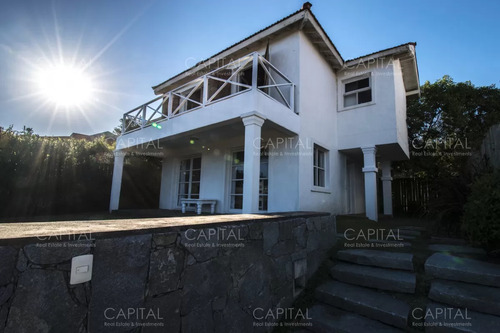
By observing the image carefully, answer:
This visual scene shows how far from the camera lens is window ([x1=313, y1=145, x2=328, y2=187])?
6590 mm

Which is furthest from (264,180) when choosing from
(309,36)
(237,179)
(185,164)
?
(309,36)

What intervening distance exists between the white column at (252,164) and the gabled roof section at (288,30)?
295 cm

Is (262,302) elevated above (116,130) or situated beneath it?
situated beneath

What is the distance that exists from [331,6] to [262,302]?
18.8 ft

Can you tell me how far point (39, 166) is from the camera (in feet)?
24.9

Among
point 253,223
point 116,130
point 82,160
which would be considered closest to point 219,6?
point 253,223

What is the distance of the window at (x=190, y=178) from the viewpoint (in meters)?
8.37

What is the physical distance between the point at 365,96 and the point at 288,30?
306 centimetres

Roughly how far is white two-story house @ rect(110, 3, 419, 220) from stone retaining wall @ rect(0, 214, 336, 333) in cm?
209

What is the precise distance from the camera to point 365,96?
24.0ft

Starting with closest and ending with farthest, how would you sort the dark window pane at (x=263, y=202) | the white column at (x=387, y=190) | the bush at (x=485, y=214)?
1. the bush at (x=485, y=214)
2. the dark window pane at (x=263, y=202)
3. the white column at (x=387, y=190)

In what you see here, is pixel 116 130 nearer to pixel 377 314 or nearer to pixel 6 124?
pixel 6 124

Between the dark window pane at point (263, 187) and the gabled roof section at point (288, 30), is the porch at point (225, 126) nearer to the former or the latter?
the dark window pane at point (263, 187)

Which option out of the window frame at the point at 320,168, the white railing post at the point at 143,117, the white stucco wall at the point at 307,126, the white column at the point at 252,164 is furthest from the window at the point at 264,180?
the white railing post at the point at 143,117
